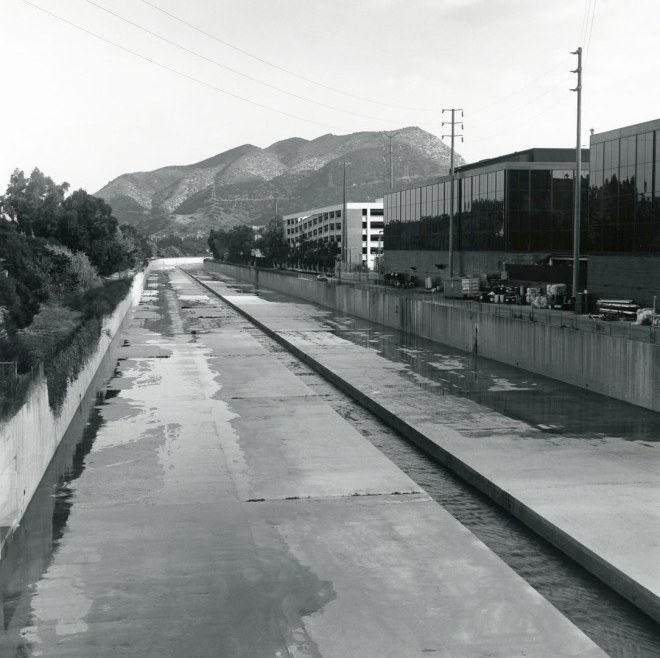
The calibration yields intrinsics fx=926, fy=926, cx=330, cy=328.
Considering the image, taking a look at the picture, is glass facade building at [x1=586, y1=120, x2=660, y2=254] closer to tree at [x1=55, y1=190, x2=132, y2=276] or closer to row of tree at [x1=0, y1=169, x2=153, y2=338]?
row of tree at [x1=0, y1=169, x2=153, y2=338]

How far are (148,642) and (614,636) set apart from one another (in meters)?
4.74

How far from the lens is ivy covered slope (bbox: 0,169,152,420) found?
20.2 metres

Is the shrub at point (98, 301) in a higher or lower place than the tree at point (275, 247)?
lower

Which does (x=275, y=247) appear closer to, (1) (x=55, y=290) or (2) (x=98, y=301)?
(1) (x=55, y=290)

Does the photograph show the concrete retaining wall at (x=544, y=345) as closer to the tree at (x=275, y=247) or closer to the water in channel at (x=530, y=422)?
the water in channel at (x=530, y=422)

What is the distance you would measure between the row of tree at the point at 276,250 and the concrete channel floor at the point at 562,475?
9637 cm

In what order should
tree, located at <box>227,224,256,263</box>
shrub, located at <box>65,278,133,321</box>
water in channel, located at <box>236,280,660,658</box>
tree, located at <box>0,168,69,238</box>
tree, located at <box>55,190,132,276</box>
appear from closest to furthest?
water in channel, located at <box>236,280,660,658</box>
shrub, located at <box>65,278,133,321</box>
tree, located at <box>55,190,132,276</box>
tree, located at <box>0,168,69,238</box>
tree, located at <box>227,224,256,263</box>

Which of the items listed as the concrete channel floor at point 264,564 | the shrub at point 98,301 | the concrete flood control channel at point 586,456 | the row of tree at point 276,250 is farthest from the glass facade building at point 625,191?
the row of tree at point 276,250

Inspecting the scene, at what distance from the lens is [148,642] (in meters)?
8.88

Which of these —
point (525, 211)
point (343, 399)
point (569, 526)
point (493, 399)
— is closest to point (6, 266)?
point (343, 399)

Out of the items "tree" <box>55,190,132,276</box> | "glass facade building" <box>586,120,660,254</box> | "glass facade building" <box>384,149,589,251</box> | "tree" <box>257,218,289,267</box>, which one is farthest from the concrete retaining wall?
"tree" <box>257,218,289,267</box>

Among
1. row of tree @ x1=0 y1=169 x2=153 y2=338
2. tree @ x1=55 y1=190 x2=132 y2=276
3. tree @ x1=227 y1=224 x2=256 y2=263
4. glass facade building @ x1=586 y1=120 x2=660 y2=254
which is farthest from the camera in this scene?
tree @ x1=227 y1=224 x2=256 y2=263

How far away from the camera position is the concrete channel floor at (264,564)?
29.5ft

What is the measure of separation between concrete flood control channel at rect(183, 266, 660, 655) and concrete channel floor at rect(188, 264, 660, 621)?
0.06 ft
